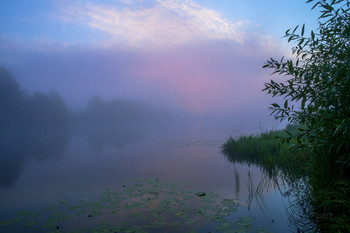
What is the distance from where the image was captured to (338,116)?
400cm

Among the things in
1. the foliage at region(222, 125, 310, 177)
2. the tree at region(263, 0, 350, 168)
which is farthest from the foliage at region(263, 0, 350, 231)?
the foliage at region(222, 125, 310, 177)

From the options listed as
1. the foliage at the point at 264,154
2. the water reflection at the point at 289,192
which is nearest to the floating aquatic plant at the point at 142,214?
the water reflection at the point at 289,192

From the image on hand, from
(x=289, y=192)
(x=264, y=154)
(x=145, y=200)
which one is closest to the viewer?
(x=145, y=200)

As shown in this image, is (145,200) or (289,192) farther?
(289,192)

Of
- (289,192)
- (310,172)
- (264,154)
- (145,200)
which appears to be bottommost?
(145,200)

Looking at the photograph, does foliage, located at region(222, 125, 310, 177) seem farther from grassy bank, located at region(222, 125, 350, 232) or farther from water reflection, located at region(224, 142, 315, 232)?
water reflection, located at region(224, 142, 315, 232)

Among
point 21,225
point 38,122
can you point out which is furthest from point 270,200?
point 38,122

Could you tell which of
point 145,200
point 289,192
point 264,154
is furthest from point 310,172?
point 264,154

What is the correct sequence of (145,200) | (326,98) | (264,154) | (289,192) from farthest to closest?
(264,154) → (289,192) → (145,200) → (326,98)

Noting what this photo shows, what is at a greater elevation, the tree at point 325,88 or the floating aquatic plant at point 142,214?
the tree at point 325,88

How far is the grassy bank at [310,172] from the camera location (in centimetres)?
461

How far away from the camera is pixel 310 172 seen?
6.44 m

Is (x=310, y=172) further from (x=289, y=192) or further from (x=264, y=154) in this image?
(x=264, y=154)

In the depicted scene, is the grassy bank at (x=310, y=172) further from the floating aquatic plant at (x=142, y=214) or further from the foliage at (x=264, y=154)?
the floating aquatic plant at (x=142, y=214)
